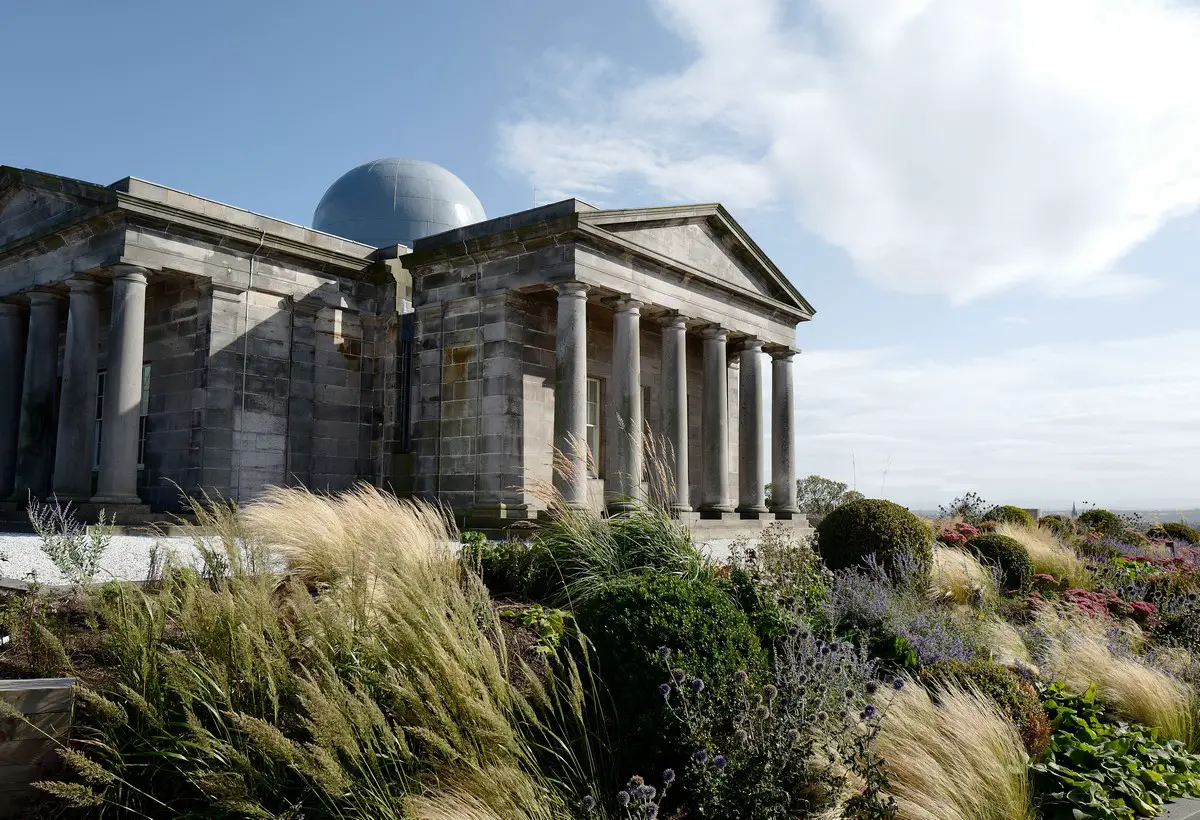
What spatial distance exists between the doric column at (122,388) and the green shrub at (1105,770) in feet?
47.6

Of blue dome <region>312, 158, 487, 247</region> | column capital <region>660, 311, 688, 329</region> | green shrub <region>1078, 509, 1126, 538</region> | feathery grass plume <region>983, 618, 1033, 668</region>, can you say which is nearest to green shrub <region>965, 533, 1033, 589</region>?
feathery grass plume <region>983, 618, 1033, 668</region>

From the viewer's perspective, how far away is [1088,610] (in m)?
9.60

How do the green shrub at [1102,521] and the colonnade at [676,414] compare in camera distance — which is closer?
the colonnade at [676,414]

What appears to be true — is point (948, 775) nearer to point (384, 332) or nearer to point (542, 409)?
point (542, 409)

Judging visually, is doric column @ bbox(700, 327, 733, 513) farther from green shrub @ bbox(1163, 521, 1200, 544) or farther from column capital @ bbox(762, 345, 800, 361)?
green shrub @ bbox(1163, 521, 1200, 544)

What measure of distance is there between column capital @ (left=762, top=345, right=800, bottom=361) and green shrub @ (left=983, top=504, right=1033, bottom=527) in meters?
6.29

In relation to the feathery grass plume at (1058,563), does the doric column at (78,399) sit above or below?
above

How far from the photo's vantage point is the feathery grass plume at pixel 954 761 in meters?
4.59

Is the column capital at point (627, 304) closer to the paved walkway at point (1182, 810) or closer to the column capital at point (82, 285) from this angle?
the column capital at point (82, 285)

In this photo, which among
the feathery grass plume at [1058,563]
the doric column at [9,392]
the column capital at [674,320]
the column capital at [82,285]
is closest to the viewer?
the feathery grass plume at [1058,563]

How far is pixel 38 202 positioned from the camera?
17.6 m

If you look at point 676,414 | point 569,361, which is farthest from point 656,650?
point 676,414

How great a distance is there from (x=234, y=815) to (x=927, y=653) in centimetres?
502

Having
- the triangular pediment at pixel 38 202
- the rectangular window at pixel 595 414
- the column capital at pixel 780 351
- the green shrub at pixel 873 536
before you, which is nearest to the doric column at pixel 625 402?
the rectangular window at pixel 595 414
